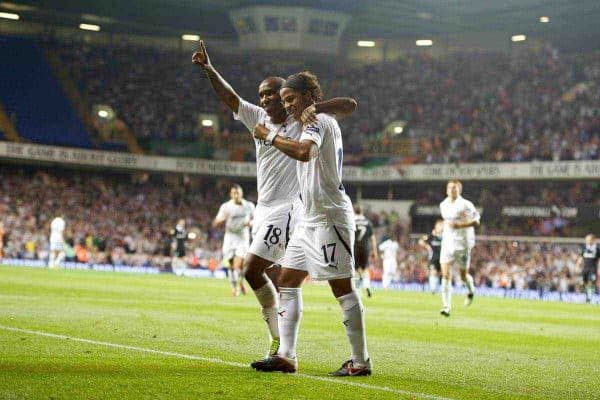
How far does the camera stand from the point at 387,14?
56125 millimetres

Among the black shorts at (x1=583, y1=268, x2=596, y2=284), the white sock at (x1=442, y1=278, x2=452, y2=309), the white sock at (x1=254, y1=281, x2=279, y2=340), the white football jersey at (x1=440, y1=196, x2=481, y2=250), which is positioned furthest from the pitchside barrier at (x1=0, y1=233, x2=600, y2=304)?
the white sock at (x1=254, y1=281, x2=279, y2=340)

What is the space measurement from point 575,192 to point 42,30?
31.3 metres

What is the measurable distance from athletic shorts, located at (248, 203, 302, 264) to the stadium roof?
1725 inches

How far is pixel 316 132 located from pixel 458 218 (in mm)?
14053

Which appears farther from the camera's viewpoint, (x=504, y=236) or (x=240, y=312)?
(x=504, y=236)

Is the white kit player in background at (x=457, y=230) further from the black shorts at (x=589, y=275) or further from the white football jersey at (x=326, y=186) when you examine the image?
the white football jersey at (x=326, y=186)

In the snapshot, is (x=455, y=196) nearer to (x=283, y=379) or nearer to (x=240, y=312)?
(x=240, y=312)

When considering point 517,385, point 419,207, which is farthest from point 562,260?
point 517,385

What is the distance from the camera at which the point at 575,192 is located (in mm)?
49531

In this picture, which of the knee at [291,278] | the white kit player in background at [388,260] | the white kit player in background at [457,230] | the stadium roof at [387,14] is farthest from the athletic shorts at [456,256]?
the stadium roof at [387,14]

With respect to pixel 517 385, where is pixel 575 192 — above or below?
above

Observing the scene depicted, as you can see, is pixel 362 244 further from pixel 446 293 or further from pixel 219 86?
pixel 219 86

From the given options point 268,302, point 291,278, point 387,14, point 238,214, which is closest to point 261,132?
point 291,278

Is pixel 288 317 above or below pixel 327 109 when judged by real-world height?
below
